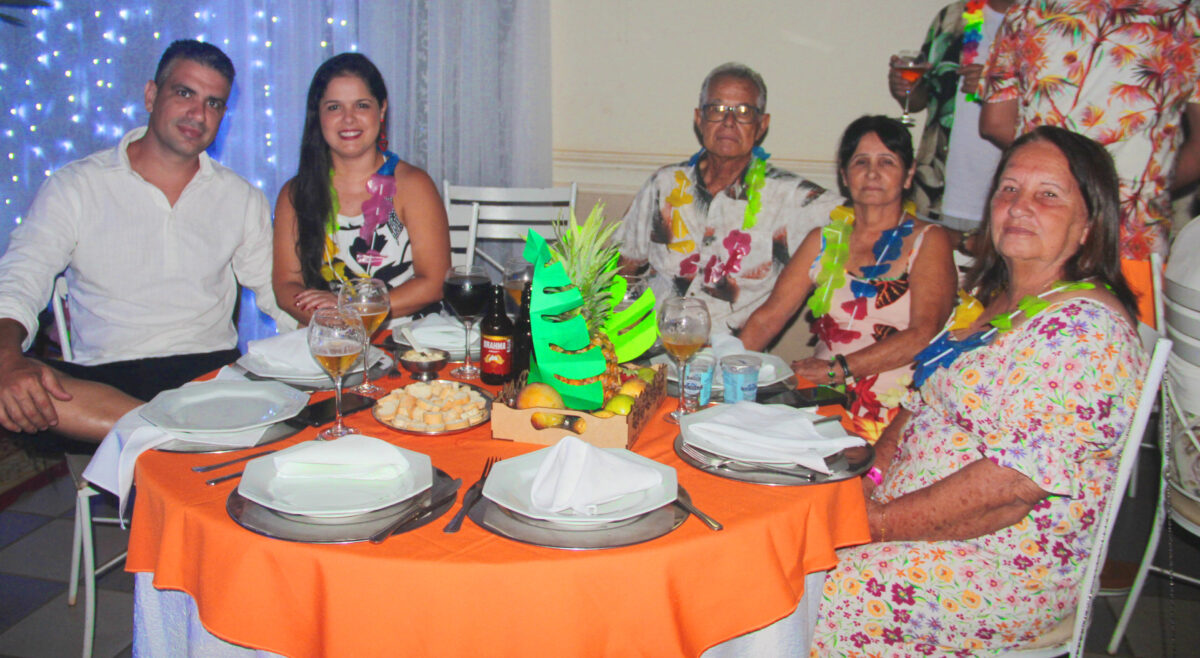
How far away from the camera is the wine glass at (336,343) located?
4.79 ft

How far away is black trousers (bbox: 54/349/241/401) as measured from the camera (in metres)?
2.43

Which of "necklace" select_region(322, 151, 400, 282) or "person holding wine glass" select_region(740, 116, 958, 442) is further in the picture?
"necklace" select_region(322, 151, 400, 282)

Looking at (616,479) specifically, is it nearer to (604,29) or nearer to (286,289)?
(286,289)

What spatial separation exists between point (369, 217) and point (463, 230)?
887mm

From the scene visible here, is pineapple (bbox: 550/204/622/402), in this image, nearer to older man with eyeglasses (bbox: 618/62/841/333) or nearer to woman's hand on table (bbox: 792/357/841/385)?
woman's hand on table (bbox: 792/357/841/385)

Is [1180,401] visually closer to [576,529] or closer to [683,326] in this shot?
[683,326]

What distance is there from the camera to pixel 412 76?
3982 mm

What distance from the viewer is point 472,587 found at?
1074 mm

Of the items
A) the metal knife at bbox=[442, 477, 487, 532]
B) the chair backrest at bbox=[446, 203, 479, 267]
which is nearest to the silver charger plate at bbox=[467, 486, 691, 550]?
the metal knife at bbox=[442, 477, 487, 532]

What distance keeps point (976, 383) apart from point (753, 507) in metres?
0.68

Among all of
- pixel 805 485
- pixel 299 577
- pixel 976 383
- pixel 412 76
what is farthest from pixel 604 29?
pixel 299 577

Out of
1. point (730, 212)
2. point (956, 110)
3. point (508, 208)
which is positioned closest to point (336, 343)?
point (730, 212)

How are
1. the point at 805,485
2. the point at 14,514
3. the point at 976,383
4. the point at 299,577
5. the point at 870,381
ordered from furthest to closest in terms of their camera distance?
the point at 14,514 → the point at 870,381 → the point at 976,383 → the point at 805,485 → the point at 299,577

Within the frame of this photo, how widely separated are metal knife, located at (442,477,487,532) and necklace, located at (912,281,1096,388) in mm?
1074
